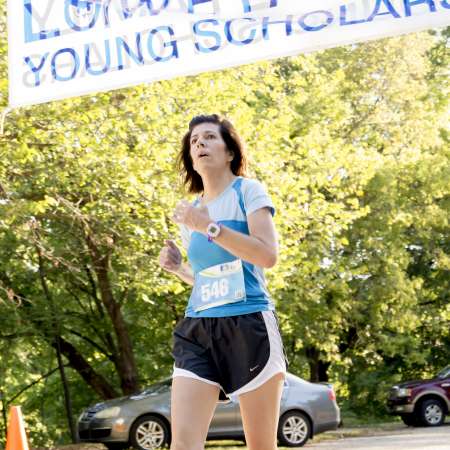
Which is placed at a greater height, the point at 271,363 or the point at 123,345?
the point at 123,345

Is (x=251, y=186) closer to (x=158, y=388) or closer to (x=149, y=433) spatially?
(x=149, y=433)

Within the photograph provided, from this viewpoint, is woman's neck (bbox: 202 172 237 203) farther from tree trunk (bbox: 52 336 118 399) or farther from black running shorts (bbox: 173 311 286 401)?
tree trunk (bbox: 52 336 118 399)

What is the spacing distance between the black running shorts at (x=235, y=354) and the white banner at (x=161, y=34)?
4.78 ft

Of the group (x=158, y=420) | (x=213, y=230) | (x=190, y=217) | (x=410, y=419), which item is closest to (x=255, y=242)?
(x=213, y=230)

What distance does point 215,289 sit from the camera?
4.75m

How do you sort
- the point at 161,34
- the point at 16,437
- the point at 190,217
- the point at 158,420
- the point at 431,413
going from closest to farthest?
the point at 190,217, the point at 161,34, the point at 16,437, the point at 158,420, the point at 431,413

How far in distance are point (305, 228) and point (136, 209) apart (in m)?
8.33

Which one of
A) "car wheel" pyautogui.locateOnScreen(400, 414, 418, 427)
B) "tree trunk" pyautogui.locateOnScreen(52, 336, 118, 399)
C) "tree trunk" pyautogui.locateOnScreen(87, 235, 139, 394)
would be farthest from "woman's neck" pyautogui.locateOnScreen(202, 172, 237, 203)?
"tree trunk" pyautogui.locateOnScreen(52, 336, 118, 399)

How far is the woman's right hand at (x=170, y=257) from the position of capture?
16.7ft

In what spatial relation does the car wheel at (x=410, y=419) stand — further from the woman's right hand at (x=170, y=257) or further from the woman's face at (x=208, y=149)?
the woman's face at (x=208, y=149)

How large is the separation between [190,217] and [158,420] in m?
15.3

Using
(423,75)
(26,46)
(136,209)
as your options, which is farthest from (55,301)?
(26,46)

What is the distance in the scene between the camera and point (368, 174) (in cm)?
2778

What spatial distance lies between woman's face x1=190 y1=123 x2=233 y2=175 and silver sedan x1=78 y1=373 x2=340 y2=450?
574 inches
